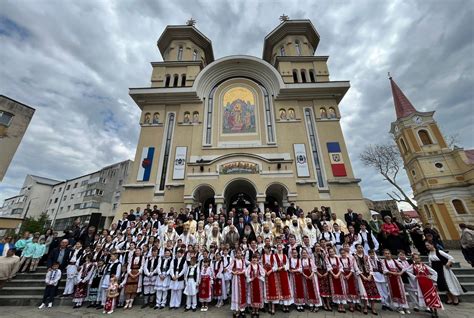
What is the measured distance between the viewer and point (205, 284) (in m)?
5.50

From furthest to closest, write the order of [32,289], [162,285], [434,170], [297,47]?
[297,47]
[434,170]
[32,289]
[162,285]

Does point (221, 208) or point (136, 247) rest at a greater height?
point (221, 208)

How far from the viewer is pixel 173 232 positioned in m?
7.96

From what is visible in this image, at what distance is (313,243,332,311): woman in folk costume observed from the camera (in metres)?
5.18

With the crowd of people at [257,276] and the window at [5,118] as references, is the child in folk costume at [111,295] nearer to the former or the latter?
the crowd of people at [257,276]

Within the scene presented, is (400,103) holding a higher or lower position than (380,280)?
higher

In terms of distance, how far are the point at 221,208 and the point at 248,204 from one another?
3102 mm

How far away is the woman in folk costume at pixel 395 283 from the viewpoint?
4912 millimetres

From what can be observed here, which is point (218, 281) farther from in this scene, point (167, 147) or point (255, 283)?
point (167, 147)

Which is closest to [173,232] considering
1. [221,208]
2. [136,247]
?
[136,247]

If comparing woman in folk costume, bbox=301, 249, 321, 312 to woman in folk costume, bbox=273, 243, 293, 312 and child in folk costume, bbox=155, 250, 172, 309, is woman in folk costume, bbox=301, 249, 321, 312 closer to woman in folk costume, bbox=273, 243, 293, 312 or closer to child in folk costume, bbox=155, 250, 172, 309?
woman in folk costume, bbox=273, 243, 293, 312

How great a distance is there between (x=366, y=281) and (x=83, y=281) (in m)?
8.05

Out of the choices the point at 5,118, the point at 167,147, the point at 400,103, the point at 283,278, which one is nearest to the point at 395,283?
the point at 283,278

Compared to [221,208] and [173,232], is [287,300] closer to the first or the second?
[173,232]
